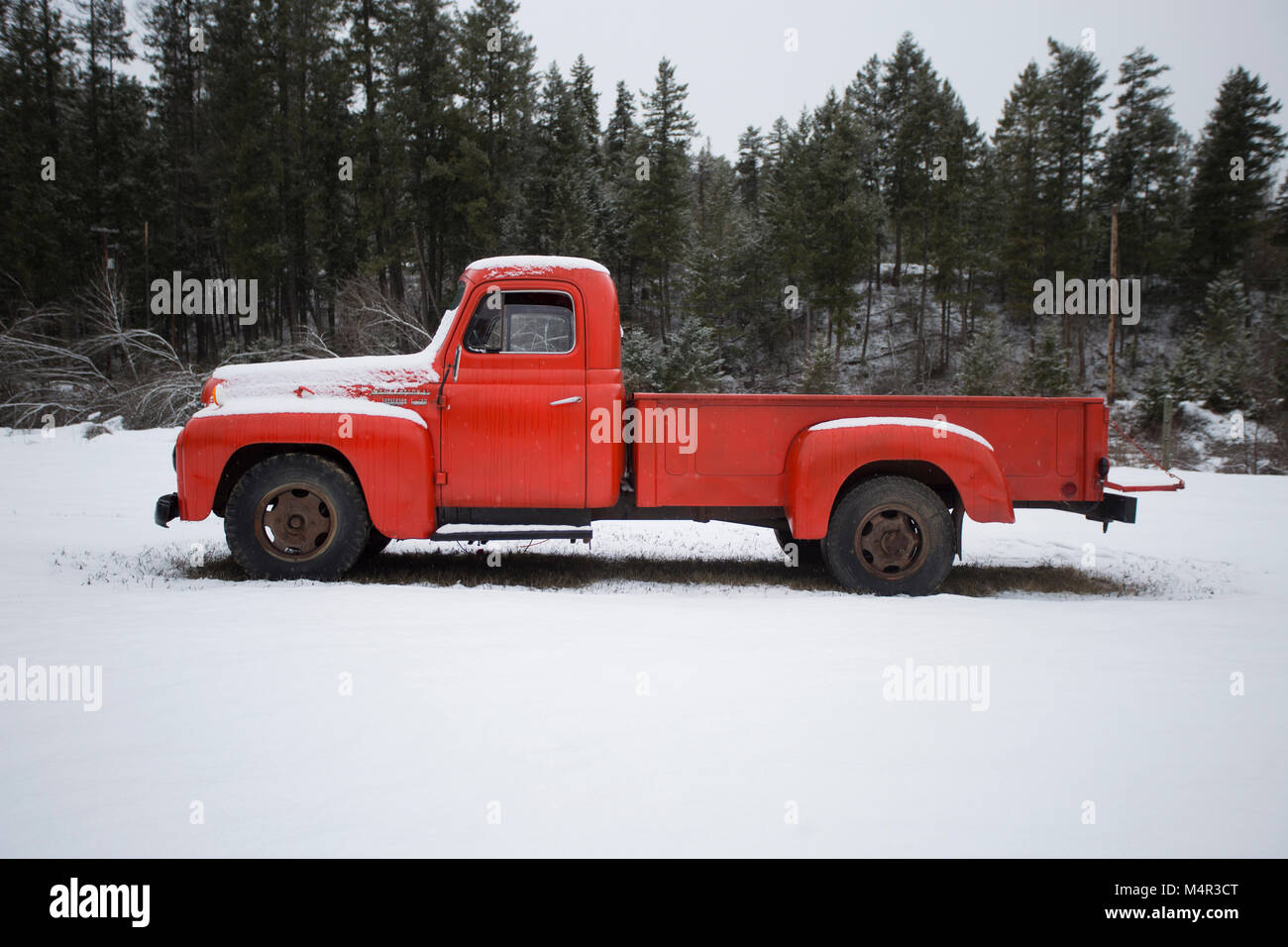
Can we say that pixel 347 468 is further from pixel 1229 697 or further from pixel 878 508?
pixel 1229 697

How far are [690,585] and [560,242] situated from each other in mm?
26271

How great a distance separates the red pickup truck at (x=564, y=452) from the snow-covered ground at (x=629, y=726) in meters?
0.65

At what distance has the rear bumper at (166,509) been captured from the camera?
5508 mm

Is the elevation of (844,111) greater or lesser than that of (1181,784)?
greater

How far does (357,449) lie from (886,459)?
3.78 m

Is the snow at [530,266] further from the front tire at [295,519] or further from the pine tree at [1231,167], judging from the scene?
the pine tree at [1231,167]

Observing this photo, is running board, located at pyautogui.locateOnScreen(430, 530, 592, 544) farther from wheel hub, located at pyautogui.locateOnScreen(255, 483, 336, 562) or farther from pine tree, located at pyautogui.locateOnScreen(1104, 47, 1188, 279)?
pine tree, located at pyautogui.locateOnScreen(1104, 47, 1188, 279)

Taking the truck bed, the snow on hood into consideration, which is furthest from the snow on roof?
the truck bed

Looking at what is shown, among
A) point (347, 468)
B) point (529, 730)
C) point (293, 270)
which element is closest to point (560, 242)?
point (293, 270)

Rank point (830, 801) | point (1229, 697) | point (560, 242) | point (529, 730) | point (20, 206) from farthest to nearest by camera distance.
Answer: point (560, 242) < point (20, 206) < point (1229, 697) < point (529, 730) < point (830, 801)

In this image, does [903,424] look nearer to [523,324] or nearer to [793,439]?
[793,439]

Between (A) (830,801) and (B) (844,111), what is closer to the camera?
(A) (830,801)

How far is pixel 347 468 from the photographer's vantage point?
5.71m

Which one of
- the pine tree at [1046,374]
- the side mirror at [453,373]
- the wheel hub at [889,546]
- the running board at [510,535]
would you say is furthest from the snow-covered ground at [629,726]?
the pine tree at [1046,374]
